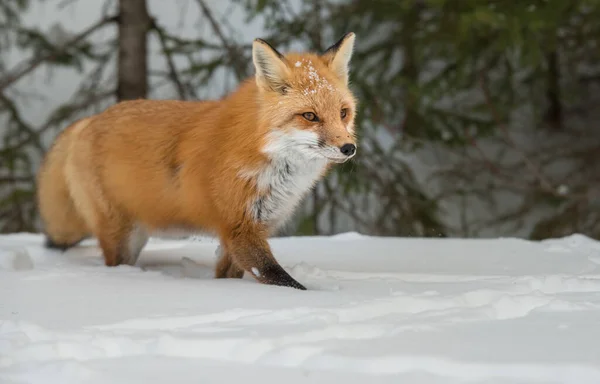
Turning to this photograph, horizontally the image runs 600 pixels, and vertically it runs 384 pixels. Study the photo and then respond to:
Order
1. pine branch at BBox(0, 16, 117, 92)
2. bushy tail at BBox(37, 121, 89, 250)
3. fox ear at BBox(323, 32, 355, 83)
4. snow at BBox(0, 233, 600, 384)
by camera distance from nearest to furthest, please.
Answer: snow at BBox(0, 233, 600, 384)
fox ear at BBox(323, 32, 355, 83)
bushy tail at BBox(37, 121, 89, 250)
pine branch at BBox(0, 16, 117, 92)

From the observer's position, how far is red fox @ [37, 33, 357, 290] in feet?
11.0

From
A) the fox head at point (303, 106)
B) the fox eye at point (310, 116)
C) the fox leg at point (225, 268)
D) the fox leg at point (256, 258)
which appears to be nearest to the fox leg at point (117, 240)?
the fox leg at point (225, 268)

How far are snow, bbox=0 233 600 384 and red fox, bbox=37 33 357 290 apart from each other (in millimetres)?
274

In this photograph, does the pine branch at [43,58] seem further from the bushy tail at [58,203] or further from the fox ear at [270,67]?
the fox ear at [270,67]

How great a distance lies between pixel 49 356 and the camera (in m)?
2.15

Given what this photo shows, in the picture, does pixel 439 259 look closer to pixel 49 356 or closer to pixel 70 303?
pixel 70 303

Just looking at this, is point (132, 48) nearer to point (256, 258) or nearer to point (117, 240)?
point (117, 240)

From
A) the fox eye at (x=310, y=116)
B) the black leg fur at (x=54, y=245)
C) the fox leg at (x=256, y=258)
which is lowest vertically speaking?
the black leg fur at (x=54, y=245)

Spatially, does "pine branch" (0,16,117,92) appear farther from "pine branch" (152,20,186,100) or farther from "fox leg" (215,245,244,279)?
"fox leg" (215,245,244,279)

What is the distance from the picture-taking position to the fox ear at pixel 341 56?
3664 mm

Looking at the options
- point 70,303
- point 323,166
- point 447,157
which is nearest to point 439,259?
point 323,166

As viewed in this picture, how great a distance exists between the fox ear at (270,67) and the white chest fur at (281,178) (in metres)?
0.33

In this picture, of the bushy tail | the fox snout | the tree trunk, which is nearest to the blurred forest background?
the tree trunk

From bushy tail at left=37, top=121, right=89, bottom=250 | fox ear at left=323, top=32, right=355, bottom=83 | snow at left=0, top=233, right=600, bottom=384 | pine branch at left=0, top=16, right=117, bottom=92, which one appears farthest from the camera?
pine branch at left=0, top=16, right=117, bottom=92
